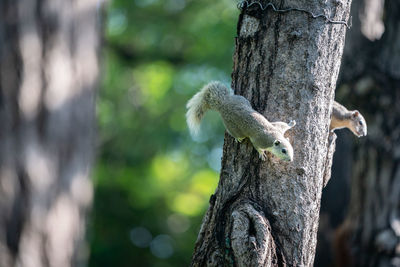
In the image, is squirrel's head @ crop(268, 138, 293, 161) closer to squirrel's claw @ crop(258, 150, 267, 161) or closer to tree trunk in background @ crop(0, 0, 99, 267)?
squirrel's claw @ crop(258, 150, 267, 161)

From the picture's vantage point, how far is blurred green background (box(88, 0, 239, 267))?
26.9ft

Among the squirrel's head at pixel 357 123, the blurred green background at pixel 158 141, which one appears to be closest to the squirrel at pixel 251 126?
the squirrel's head at pixel 357 123

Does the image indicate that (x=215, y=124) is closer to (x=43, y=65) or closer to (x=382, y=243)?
(x=382, y=243)

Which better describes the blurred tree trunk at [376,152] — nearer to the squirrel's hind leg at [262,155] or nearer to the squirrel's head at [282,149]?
the squirrel's head at [282,149]

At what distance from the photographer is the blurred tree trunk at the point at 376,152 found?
4.75m

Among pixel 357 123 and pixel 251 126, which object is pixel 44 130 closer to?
pixel 251 126

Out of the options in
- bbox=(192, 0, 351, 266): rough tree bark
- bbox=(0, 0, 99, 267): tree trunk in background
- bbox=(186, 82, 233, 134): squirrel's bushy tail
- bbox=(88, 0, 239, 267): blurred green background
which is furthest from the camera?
bbox=(88, 0, 239, 267): blurred green background

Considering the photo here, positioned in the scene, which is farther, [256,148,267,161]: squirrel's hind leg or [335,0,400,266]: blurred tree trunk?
[335,0,400,266]: blurred tree trunk

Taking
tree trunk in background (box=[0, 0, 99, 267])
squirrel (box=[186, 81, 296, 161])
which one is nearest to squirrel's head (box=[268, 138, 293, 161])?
squirrel (box=[186, 81, 296, 161])

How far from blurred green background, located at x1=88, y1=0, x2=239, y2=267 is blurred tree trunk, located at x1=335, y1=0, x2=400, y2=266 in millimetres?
3170

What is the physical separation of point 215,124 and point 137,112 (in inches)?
57.6

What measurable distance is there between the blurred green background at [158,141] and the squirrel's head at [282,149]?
5218 millimetres

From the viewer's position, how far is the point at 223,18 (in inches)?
313

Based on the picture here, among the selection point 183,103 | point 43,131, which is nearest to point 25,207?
point 43,131
